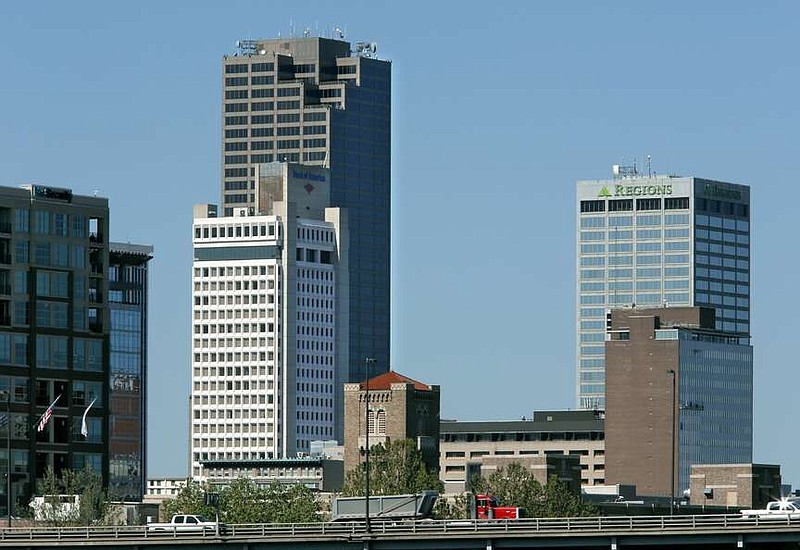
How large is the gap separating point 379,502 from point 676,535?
35.8 metres

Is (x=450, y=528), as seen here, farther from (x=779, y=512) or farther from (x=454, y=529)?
(x=779, y=512)

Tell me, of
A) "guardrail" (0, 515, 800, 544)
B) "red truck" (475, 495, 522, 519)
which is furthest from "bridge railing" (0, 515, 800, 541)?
"red truck" (475, 495, 522, 519)

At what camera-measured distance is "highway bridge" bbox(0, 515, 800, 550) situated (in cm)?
13300

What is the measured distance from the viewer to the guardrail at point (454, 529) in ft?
438

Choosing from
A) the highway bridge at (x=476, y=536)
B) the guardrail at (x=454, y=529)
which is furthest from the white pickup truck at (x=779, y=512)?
the highway bridge at (x=476, y=536)

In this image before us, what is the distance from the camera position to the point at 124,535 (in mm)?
141625

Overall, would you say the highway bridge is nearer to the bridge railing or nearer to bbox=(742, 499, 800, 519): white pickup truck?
the bridge railing

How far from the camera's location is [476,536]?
135 m

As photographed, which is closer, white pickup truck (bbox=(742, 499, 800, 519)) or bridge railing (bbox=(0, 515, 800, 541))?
Answer: bridge railing (bbox=(0, 515, 800, 541))

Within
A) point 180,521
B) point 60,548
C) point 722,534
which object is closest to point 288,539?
point 60,548

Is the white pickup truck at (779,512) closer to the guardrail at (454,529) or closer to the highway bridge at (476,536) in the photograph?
the guardrail at (454,529)

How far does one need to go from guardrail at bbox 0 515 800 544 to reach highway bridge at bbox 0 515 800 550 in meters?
0.05

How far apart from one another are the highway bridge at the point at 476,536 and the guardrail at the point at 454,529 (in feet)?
0.17

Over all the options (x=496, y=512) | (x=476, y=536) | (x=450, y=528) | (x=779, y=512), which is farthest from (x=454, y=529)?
(x=496, y=512)
